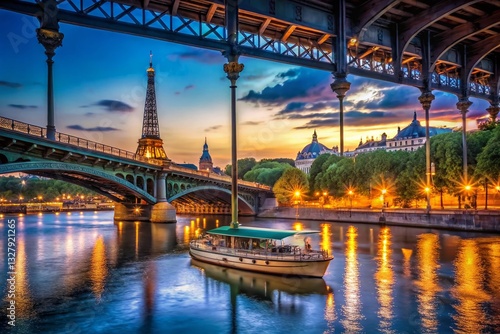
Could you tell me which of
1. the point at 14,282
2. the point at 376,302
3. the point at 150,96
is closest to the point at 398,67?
the point at 376,302

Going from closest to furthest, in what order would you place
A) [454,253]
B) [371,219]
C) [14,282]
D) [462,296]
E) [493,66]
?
[462,296] < [14,282] < [454,253] < [493,66] < [371,219]

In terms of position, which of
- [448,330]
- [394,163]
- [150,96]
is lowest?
[448,330]

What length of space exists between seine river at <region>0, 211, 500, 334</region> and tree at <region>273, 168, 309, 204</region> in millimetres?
61927

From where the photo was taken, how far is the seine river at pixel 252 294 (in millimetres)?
18391

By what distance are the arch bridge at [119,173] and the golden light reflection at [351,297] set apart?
1299 inches

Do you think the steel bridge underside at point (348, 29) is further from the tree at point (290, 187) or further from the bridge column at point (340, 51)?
the tree at point (290, 187)

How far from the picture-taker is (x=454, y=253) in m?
37.5

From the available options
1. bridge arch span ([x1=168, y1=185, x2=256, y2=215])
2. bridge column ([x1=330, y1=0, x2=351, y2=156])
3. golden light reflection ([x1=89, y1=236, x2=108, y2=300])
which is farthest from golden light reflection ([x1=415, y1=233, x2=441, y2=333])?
bridge arch span ([x1=168, y1=185, x2=256, y2=215])

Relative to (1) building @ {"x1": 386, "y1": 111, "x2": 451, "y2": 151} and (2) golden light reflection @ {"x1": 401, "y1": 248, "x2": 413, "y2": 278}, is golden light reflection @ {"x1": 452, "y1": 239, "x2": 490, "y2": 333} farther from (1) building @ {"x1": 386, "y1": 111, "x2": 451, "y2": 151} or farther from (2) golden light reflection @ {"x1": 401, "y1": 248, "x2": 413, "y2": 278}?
(1) building @ {"x1": 386, "y1": 111, "x2": 451, "y2": 151}

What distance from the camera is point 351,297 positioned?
22.7 metres

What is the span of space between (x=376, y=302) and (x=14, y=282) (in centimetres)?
2197

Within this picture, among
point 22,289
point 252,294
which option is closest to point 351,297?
point 252,294

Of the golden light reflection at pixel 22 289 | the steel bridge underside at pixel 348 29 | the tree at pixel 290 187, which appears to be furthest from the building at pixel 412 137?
the golden light reflection at pixel 22 289

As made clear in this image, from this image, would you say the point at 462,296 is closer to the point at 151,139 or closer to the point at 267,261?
the point at 267,261
